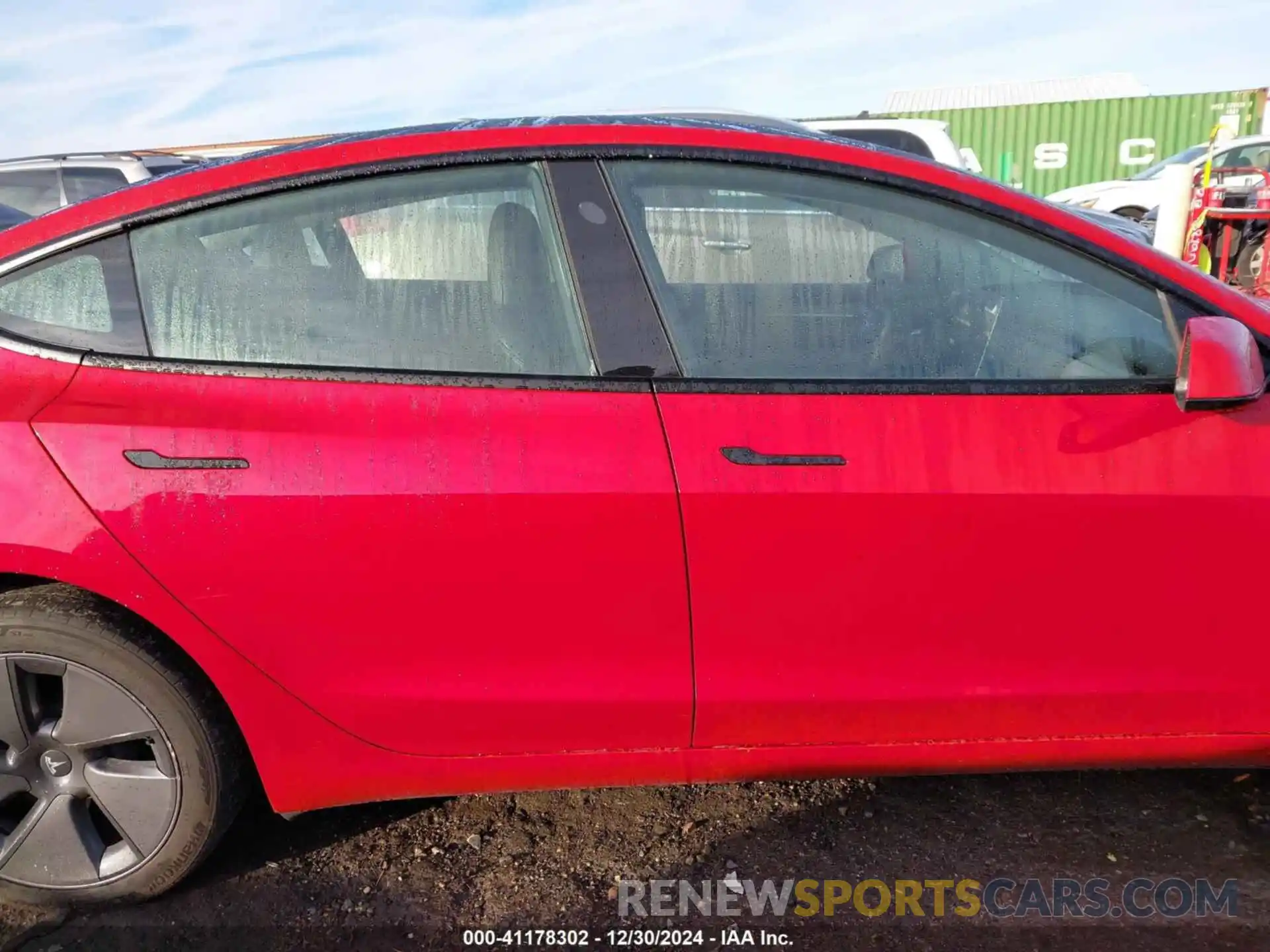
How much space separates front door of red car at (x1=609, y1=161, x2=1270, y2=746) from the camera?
1.75m

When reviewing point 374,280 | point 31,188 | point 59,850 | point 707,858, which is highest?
point 31,188

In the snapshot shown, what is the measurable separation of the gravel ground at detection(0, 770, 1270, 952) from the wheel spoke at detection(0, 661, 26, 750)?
444mm

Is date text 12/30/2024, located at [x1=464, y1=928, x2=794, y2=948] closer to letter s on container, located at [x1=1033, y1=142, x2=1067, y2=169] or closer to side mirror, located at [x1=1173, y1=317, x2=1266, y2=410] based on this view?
side mirror, located at [x1=1173, y1=317, x2=1266, y2=410]

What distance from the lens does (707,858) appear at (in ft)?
7.02

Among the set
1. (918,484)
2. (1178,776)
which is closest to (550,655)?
(918,484)

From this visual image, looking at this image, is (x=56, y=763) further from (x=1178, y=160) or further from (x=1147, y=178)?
(x=1147, y=178)

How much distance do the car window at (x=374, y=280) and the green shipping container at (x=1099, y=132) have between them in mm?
18979

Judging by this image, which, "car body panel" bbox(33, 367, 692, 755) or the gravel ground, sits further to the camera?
the gravel ground

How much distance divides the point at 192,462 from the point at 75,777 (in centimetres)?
78

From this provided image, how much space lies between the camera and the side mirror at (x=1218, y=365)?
1.70 m

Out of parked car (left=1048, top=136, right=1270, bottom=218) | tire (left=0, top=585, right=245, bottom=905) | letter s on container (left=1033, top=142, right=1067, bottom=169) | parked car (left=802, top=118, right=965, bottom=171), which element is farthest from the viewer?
letter s on container (left=1033, top=142, right=1067, bottom=169)

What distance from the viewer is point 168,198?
6.09ft

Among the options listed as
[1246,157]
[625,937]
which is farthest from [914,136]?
[625,937]

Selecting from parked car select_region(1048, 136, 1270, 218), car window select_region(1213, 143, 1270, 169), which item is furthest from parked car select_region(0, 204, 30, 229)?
car window select_region(1213, 143, 1270, 169)
